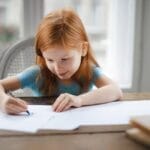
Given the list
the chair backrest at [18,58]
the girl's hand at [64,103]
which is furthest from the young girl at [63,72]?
the chair backrest at [18,58]

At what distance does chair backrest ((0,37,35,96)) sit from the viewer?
1517 millimetres

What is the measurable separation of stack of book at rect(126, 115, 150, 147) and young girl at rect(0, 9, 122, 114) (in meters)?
0.25

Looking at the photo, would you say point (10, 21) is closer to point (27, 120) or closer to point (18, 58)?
point (18, 58)

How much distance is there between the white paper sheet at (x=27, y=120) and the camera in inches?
34.9

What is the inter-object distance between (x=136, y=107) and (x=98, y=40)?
4.14 feet

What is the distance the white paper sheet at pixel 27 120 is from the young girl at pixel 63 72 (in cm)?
3

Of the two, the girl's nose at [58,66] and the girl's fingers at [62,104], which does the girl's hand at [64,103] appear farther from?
the girl's nose at [58,66]

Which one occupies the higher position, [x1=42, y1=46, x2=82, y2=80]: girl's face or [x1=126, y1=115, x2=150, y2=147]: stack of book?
[x1=42, y1=46, x2=82, y2=80]: girl's face

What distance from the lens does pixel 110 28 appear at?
2.31 metres

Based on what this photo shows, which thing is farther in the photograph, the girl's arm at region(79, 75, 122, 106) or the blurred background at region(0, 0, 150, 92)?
the blurred background at region(0, 0, 150, 92)

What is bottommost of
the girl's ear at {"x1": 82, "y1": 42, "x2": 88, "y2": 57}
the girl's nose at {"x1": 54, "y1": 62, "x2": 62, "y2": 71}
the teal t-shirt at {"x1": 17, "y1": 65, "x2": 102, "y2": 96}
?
the teal t-shirt at {"x1": 17, "y1": 65, "x2": 102, "y2": 96}

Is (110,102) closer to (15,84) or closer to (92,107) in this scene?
(92,107)

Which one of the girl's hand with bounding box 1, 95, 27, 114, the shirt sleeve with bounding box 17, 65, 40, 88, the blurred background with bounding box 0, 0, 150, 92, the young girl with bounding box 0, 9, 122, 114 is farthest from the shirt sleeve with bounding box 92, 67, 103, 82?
the blurred background with bounding box 0, 0, 150, 92

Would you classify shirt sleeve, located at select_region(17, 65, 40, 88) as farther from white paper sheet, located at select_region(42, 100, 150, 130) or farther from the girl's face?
white paper sheet, located at select_region(42, 100, 150, 130)
